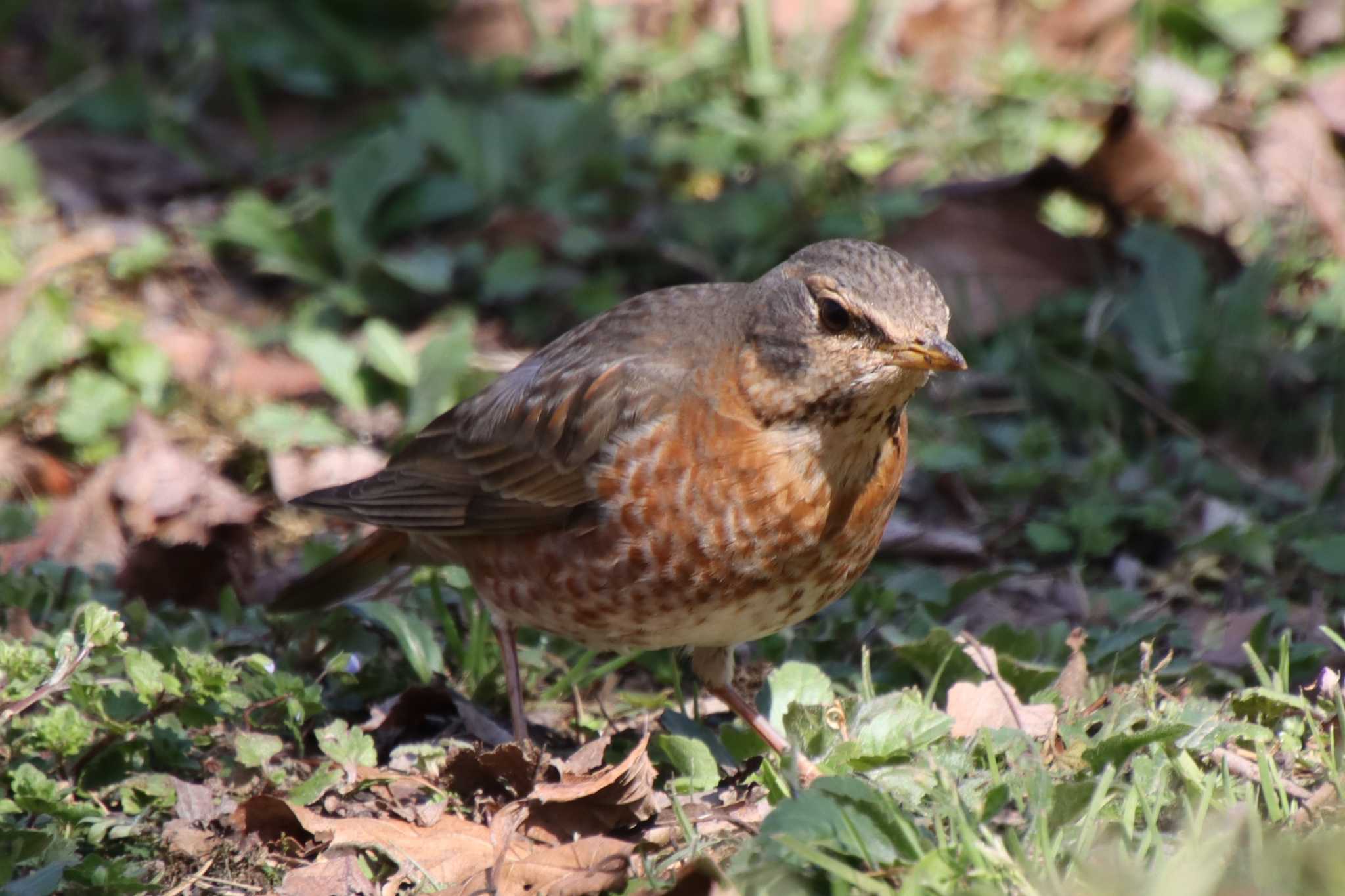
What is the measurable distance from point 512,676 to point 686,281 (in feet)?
9.45

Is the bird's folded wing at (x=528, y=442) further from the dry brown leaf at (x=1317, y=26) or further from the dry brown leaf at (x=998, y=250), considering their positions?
the dry brown leaf at (x=1317, y=26)

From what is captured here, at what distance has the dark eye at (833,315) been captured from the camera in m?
4.13

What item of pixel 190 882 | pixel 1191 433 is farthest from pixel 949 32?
pixel 190 882

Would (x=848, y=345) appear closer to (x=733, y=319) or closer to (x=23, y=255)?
(x=733, y=319)

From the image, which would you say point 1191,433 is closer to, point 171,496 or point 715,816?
point 715,816

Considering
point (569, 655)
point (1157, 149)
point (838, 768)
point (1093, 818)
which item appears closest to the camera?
point (1093, 818)

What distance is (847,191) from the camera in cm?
754

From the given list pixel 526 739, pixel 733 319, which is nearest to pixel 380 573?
pixel 526 739

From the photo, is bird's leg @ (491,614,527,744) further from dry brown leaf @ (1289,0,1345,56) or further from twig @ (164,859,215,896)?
dry brown leaf @ (1289,0,1345,56)

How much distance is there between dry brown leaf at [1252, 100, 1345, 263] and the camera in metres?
7.11

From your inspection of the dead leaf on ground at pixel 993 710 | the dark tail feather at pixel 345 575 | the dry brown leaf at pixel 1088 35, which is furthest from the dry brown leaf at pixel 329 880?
the dry brown leaf at pixel 1088 35

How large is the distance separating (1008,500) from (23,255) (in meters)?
4.70

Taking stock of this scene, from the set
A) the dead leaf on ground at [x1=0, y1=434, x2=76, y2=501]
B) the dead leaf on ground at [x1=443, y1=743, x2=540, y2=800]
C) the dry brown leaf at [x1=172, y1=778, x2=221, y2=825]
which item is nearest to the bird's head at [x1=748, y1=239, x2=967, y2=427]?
the dead leaf on ground at [x1=443, y1=743, x2=540, y2=800]

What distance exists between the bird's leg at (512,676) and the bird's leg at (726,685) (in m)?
0.54
